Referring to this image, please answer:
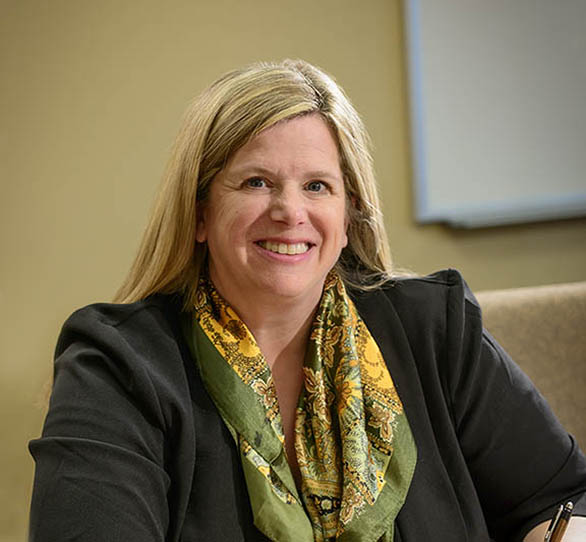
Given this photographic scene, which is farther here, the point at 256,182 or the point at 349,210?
the point at 349,210

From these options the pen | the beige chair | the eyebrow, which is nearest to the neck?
the eyebrow

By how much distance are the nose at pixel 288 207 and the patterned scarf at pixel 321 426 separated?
201mm

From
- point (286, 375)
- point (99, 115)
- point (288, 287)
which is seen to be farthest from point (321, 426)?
point (99, 115)

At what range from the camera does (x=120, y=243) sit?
267cm

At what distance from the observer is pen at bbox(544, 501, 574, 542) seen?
1432mm

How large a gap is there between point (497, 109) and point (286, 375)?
1.40 m

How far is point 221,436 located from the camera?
145 cm

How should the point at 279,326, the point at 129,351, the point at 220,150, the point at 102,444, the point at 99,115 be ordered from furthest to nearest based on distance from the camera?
the point at 99,115 → the point at 279,326 → the point at 220,150 → the point at 129,351 → the point at 102,444

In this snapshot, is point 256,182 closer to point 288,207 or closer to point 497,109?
point 288,207

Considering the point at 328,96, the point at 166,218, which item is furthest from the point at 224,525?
the point at 328,96

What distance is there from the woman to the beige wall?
1051 millimetres

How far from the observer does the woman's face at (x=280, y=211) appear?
1.48 m

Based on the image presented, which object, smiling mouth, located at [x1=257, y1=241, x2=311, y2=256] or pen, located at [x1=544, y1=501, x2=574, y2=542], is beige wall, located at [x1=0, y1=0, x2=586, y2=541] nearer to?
smiling mouth, located at [x1=257, y1=241, x2=311, y2=256]

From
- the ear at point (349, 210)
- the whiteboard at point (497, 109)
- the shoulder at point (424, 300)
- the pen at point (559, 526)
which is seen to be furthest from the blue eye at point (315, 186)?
the whiteboard at point (497, 109)
